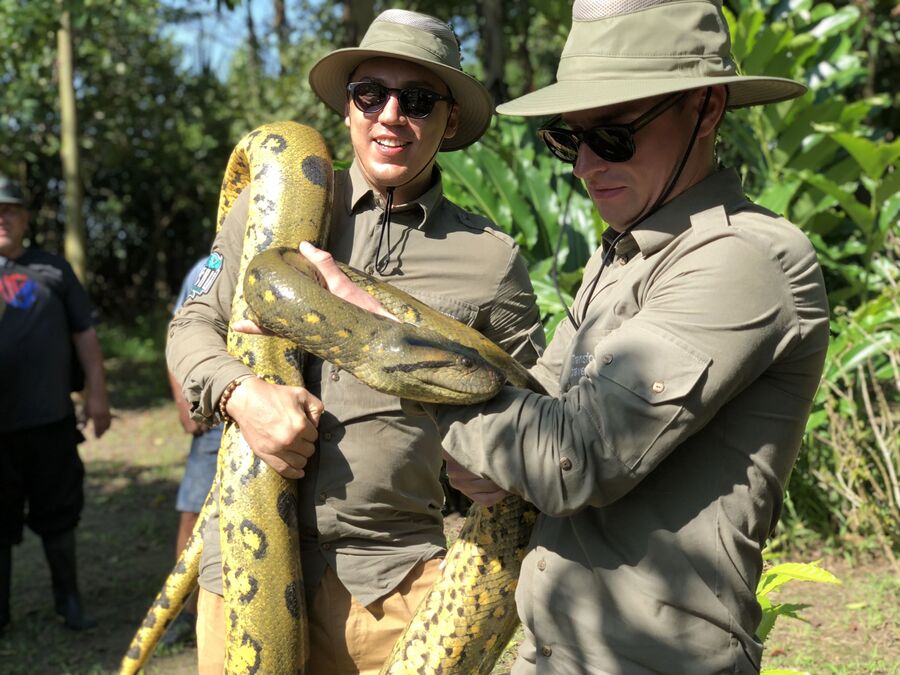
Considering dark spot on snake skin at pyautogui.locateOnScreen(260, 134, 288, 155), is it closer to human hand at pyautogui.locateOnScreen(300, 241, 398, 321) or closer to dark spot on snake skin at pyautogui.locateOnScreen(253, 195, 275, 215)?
dark spot on snake skin at pyautogui.locateOnScreen(253, 195, 275, 215)

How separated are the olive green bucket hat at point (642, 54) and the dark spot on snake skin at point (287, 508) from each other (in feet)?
4.31

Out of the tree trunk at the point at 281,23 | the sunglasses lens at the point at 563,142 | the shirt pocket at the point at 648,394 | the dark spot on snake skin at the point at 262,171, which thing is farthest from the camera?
the tree trunk at the point at 281,23

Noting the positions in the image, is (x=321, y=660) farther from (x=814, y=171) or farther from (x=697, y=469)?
(x=814, y=171)

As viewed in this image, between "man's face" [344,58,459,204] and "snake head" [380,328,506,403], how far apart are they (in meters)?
1.14

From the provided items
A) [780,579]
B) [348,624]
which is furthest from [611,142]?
[780,579]

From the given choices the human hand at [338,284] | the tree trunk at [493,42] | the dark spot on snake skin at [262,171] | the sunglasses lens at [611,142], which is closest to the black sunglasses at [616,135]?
the sunglasses lens at [611,142]

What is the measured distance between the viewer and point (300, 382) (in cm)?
282

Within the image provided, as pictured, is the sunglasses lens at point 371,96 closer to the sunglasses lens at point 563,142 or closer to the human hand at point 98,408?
the sunglasses lens at point 563,142

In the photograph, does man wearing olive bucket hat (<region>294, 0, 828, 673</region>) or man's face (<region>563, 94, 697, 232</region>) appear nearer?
man wearing olive bucket hat (<region>294, 0, 828, 673</region>)

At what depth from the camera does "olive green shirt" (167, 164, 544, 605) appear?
109 inches

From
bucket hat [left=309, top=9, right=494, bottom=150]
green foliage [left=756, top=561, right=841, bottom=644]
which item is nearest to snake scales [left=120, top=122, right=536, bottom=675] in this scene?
bucket hat [left=309, top=9, right=494, bottom=150]

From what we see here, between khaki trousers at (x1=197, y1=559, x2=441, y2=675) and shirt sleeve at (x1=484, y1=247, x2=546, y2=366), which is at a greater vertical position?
shirt sleeve at (x1=484, y1=247, x2=546, y2=366)

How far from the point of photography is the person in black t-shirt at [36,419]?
6.37m

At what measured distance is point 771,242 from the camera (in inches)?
69.2
